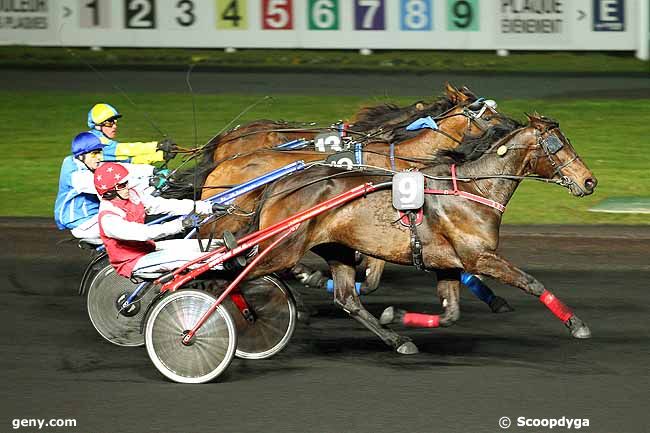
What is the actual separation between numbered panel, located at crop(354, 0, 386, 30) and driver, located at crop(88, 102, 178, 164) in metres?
12.6

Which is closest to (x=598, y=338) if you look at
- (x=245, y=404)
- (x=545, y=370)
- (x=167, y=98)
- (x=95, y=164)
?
(x=545, y=370)

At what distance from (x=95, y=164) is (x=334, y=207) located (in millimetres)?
1809

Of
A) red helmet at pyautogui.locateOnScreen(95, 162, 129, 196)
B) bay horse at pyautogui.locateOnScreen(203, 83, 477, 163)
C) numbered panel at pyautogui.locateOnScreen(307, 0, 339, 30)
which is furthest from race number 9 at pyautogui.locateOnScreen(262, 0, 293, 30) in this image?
red helmet at pyautogui.locateOnScreen(95, 162, 129, 196)

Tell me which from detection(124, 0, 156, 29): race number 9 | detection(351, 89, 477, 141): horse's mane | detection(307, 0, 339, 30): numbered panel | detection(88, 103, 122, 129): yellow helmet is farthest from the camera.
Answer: detection(124, 0, 156, 29): race number 9

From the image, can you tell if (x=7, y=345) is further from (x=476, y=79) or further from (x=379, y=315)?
(x=476, y=79)

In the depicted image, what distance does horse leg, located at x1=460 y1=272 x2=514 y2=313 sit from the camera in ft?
28.3

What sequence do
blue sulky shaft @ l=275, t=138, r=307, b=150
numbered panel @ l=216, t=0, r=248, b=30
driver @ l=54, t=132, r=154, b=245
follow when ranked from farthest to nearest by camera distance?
numbered panel @ l=216, t=0, r=248, b=30
blue sulky shaft @ l=275, t=138, r=307, b=150
driver @ l=54, t=132, r=154, b=245

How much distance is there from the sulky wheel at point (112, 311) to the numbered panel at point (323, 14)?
46.0 ft

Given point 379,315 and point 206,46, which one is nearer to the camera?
point 379,315

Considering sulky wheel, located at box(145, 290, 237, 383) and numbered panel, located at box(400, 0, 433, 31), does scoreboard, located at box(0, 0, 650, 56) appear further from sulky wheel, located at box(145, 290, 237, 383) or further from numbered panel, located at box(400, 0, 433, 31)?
sulky wheel, located at box(145, 290, 237, 383)

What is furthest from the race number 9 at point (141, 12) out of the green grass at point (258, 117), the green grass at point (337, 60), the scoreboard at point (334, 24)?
the green grass at point (258, 117)

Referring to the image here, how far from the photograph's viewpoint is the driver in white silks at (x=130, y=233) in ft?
23.4

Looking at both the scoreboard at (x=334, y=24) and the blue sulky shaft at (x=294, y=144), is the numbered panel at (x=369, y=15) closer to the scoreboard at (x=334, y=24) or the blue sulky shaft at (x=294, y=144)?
the scoreboard at (x=334, y=24)

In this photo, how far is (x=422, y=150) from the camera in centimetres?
938
